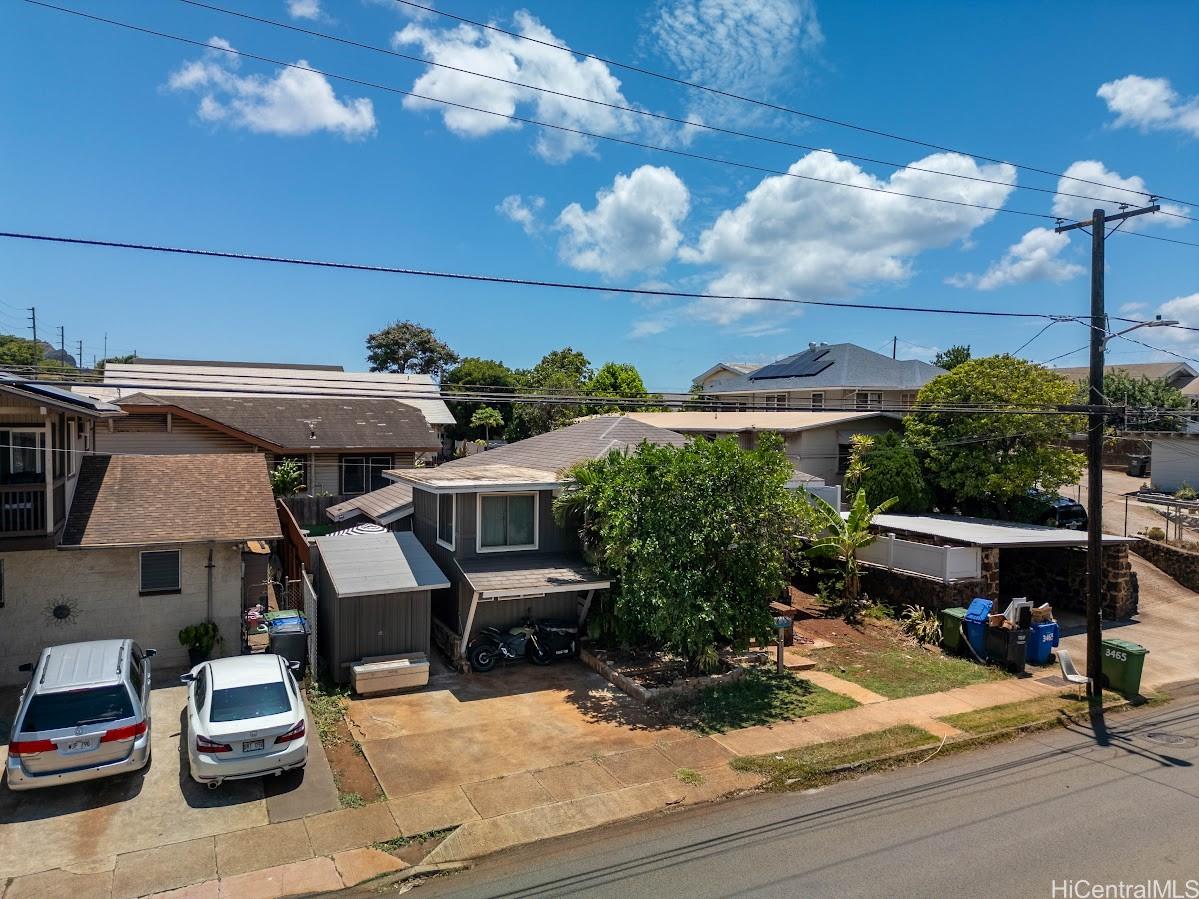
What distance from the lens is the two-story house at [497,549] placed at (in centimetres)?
1638

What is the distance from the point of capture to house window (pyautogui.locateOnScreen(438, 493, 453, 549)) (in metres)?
17.5

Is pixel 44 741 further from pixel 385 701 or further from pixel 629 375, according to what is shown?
pixel 629 375

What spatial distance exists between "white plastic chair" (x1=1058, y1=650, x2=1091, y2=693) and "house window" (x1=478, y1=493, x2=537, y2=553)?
11.9 meters

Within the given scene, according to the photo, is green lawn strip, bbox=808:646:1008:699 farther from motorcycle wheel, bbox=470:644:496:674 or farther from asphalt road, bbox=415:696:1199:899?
motorcycle wheel, bbox=470:644:496:674

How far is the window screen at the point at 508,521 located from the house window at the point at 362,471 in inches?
634

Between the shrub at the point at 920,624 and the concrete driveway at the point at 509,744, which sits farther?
the shrub at the point at 920,624

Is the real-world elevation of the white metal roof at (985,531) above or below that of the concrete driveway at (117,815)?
above

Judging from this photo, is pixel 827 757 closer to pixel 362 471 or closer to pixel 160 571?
pixel 160 571

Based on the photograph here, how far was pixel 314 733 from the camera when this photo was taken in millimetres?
13008

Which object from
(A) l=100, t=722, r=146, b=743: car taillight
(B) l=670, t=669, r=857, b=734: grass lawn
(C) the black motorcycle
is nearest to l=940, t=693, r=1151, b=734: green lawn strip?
(B) l=670, t=669, r=857, b=734: grass lawn

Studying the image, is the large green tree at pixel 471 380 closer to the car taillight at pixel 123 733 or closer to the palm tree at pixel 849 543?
the palm tree at pixel 849 543

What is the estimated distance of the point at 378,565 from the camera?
16.6m

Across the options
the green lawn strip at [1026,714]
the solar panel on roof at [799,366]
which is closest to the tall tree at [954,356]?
the solar panel on roof at [799,366]

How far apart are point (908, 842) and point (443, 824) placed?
6.02m
